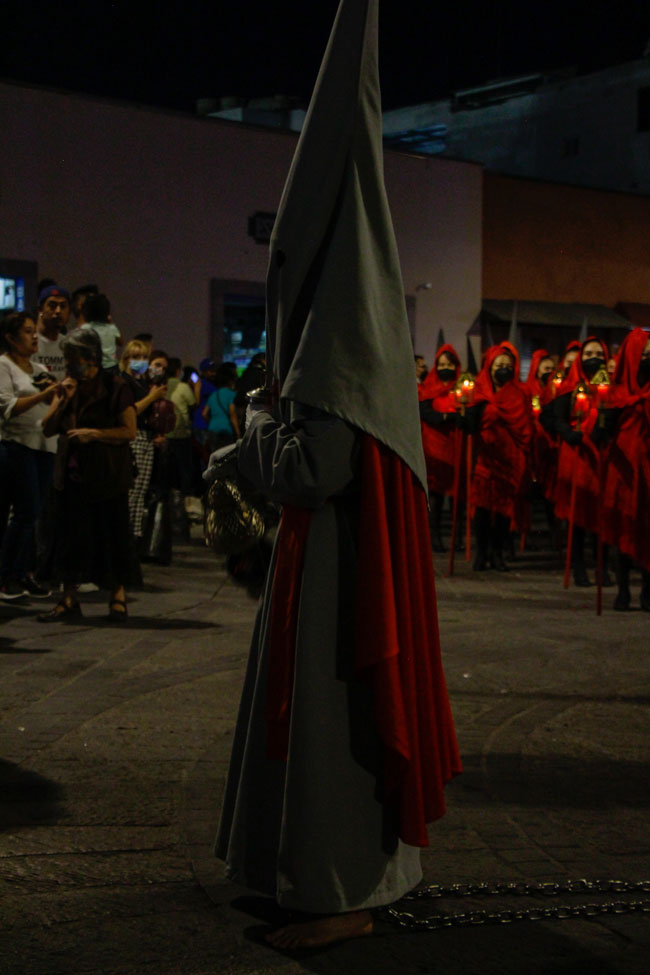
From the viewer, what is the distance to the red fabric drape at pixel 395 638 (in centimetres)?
371

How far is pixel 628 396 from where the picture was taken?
10891mm

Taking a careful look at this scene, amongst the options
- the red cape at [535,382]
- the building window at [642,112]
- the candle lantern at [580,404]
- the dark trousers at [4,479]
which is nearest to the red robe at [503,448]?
the red cape at [535,382]

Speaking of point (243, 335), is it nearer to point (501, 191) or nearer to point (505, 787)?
A: point (501, 191)

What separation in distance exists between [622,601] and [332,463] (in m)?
7.75

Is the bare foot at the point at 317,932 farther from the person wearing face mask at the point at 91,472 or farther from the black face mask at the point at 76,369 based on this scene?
the black face mask at the point at 76,369

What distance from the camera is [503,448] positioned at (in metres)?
14.1

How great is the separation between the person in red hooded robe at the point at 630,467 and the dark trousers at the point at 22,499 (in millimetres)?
4384

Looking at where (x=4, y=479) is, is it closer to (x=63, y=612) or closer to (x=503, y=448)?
(x=63, y=612)

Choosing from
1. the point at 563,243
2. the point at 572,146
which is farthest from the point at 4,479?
the point at 572,146

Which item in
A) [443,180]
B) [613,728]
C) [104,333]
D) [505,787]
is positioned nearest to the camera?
[505,787]

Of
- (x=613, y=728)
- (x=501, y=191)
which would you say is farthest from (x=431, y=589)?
(x=501, y=191)

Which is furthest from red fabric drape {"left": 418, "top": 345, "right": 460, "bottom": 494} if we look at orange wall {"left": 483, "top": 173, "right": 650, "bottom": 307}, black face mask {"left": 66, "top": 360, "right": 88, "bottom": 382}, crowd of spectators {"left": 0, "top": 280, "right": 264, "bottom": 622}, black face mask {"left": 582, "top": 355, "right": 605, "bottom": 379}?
orange wall {"left": 483, "top": 173, "right": 650, "bottom": 307}

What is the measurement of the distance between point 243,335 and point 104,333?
598 inches

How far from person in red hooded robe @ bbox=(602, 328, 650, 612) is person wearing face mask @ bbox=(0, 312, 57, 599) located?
14.3ft
